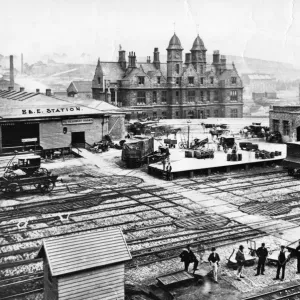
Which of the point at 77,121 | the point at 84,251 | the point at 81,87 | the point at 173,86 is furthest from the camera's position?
the point at 81,87

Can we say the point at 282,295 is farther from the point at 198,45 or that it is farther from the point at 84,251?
the point at 198,45

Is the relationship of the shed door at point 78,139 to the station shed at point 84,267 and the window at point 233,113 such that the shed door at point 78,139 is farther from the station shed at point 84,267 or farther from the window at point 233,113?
the window at point 233,113

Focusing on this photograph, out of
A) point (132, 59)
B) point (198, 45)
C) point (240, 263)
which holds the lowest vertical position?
point (240, 263)

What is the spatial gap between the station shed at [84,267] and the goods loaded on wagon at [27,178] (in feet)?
49.8

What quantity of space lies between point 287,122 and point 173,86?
29.4 meters

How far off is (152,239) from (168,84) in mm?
58132

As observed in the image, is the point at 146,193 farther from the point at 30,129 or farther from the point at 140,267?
the point at 30,129

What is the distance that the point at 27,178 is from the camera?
29000mm

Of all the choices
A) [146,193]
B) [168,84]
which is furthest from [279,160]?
[168,84]

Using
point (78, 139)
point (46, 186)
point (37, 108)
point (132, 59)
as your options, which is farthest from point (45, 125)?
point (132, 59)

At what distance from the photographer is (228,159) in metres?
38.5

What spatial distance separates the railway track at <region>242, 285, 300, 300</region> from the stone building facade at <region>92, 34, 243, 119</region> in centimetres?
5626

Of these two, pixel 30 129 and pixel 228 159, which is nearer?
pixel 228 159

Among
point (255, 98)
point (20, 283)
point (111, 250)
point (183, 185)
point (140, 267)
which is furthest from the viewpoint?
point (255, 98)
